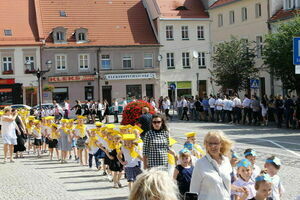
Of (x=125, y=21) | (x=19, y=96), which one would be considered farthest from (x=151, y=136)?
(x=125, y=21)

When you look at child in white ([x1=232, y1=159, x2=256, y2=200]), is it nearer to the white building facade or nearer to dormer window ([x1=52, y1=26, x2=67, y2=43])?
dormer window ([x1=52, y1=26, x2=67, y2=43])

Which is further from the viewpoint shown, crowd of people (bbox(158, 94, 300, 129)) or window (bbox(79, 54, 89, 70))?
window (bbox(79, 54, 89, 70))

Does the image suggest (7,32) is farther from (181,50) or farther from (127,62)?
(181,50)

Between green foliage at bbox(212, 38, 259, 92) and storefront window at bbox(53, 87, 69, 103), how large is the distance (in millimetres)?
20842

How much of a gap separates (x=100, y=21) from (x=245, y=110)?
100 feet

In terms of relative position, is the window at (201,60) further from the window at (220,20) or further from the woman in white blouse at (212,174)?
the woman in white blouse at (212,174)

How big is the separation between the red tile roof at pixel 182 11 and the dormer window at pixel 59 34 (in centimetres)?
995

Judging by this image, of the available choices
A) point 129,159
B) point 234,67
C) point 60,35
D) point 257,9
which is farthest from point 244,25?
point 129,159

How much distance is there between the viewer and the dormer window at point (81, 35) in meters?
57.7

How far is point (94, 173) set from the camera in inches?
626

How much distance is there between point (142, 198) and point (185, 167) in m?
4.44

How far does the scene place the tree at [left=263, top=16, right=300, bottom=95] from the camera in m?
30.5

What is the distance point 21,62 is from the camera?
55719 mm

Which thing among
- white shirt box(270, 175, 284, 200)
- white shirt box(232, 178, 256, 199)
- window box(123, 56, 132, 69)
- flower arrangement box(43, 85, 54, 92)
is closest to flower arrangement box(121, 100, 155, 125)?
white shirt box(232, 178, 256, 199)
